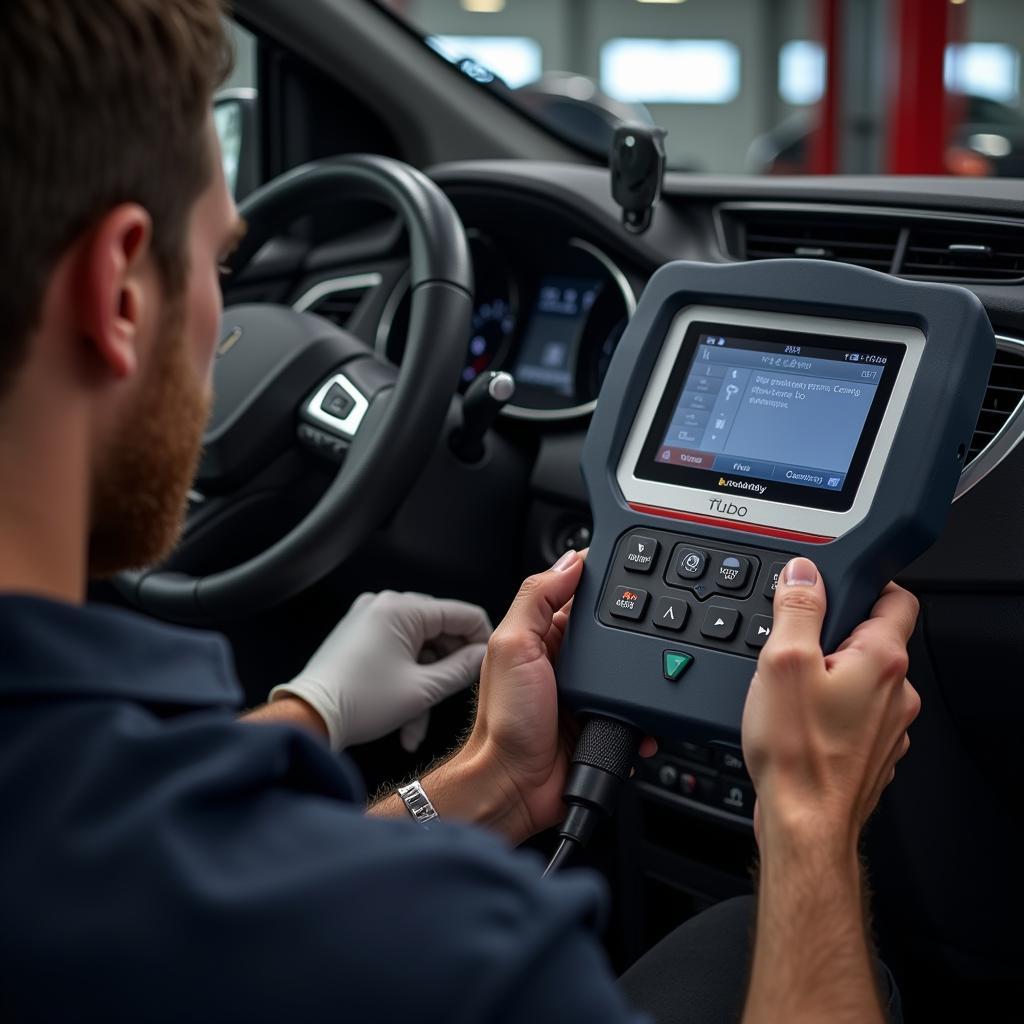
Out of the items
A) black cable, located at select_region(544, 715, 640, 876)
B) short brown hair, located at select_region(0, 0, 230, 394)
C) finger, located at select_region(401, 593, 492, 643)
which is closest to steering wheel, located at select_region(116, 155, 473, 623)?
finger, located at select_region(401, 593, 492, 643)

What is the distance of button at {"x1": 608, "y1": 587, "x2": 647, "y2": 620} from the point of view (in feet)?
3.21

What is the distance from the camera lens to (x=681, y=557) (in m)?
1.00

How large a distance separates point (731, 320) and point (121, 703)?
2.19 ft

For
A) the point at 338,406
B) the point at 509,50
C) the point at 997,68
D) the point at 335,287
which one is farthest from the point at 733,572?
the point at 997,68

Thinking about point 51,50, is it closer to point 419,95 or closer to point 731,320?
point 731,320

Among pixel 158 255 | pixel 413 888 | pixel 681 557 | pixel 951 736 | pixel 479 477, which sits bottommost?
pixel 951 736

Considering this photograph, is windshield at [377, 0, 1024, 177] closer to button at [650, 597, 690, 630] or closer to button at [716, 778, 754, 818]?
button at [716, 778, 754, 818]

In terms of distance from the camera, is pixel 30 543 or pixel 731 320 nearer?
pixel 30 543

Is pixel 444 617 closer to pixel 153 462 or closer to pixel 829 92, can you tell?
pixel 153 462

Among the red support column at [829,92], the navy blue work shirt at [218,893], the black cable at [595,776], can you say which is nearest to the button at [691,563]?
the black cable at [595,776]

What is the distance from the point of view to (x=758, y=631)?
3.04 feet

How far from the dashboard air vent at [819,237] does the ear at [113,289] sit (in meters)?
0.88

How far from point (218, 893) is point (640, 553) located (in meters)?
0.58

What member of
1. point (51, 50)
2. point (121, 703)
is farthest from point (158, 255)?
point (121, 703)
